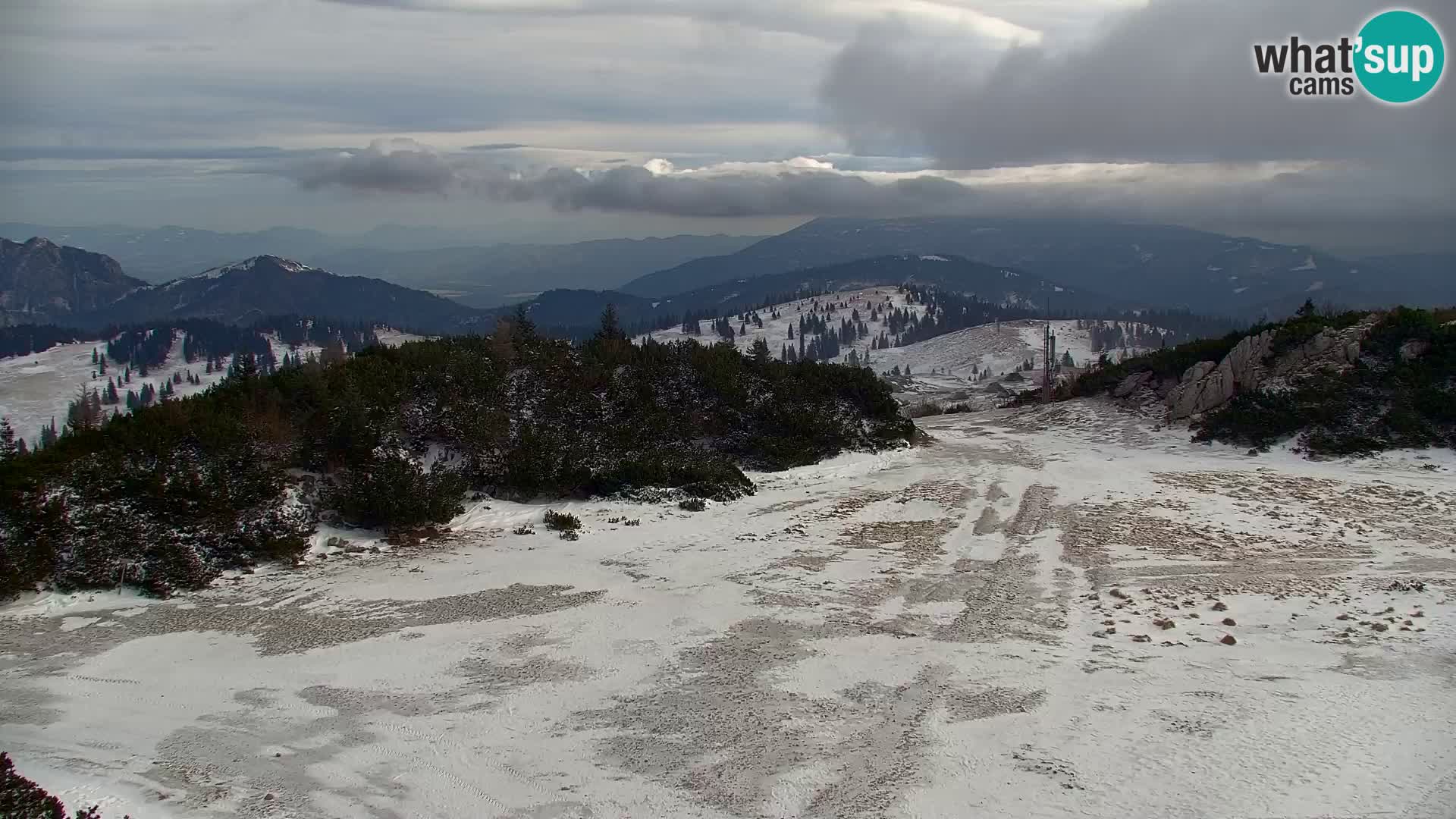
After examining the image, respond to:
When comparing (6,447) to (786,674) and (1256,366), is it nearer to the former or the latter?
(786,674)

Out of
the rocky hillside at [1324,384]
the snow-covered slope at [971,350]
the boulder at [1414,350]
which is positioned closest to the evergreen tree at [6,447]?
the rocky hillside at [1324,384]

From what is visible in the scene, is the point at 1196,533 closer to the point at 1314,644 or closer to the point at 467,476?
the point at 1314,644

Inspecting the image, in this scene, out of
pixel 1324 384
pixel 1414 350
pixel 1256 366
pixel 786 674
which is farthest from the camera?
pixel 1256 366

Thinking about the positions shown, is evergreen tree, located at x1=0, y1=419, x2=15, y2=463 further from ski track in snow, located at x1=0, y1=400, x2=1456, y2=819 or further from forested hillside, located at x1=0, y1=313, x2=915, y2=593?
ski track in snow, located at x1=0, y1=400, x2=1456, y2=819

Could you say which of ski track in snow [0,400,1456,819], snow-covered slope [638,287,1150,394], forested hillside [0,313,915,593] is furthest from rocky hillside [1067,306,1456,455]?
snow-covered slope [638,287,1150,394]

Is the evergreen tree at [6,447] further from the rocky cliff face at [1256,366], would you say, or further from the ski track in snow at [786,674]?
the rocky cliff face at [1256,366]

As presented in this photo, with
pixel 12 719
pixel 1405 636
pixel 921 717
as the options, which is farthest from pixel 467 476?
pixel 1405 636

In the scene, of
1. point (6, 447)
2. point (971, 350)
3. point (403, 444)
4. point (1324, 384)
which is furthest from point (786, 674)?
point (971, 350)
